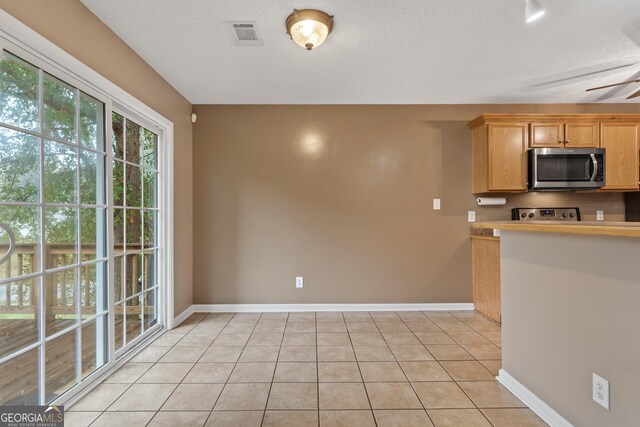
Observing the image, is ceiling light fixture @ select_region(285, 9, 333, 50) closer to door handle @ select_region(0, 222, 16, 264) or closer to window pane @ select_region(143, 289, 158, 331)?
door handle @ select_region(0, 222, 16, 264)

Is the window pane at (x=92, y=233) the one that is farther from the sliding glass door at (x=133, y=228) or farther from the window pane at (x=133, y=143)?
the window pane at (x=133, y=143)

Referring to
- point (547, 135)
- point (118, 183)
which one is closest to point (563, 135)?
point (547, 135)

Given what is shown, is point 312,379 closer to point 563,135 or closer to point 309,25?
point 309,25

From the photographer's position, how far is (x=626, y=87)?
309 centimetres

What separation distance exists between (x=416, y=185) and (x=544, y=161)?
1.33 m

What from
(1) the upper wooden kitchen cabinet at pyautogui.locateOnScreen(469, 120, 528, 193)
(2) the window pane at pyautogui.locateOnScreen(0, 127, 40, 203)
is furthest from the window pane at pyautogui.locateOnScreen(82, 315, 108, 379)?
(1) the upper wooden kitchen cabinet at pyautogui.locateOnScreen(469, 120, 528, 193)

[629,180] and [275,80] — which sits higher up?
[275,80]

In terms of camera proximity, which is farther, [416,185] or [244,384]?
[416,185]

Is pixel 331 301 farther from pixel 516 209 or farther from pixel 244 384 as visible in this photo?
pixel 516 209

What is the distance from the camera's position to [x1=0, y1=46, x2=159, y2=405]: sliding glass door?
4.80 ft

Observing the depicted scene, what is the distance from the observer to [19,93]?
4.89 ft

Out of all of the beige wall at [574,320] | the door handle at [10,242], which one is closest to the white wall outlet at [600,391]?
the beige wall at [574,320]

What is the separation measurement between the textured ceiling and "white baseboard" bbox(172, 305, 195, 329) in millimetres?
2383

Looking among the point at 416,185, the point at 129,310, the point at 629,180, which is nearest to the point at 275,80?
the point at 416,185
